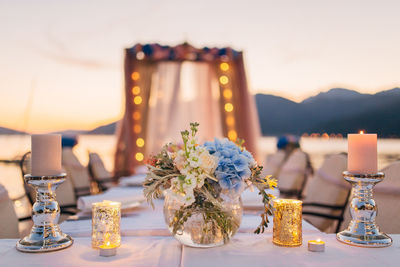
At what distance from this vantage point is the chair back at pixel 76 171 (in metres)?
3.39

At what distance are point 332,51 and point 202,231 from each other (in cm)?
630

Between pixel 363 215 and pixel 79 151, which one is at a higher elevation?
pixel 363 215

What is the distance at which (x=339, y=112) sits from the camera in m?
8.62

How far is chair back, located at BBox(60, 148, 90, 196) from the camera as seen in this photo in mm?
3393

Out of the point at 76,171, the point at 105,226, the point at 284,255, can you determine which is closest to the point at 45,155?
the point at 105,226

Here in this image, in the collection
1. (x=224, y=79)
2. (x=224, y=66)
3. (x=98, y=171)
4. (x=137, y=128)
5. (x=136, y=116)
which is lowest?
(x=98, y=171)

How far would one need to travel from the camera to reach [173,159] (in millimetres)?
1075

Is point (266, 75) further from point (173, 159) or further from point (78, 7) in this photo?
point (173, 159)

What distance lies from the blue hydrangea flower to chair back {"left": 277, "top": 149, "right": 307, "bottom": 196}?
85.7 inches

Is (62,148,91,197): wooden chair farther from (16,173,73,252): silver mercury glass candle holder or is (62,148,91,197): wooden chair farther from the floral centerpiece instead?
the floral centerpiece

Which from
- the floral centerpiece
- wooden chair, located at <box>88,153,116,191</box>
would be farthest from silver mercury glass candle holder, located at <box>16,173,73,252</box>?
wooden chair, located at <box>88,153,116,191</box>

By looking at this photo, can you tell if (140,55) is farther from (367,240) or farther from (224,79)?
(367,240)

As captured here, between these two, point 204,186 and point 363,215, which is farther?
point 363,215

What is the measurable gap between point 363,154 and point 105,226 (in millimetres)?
924
